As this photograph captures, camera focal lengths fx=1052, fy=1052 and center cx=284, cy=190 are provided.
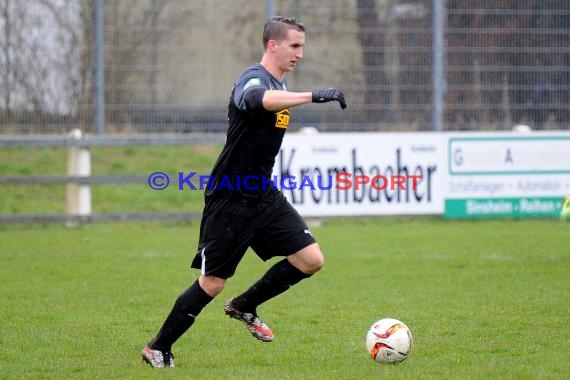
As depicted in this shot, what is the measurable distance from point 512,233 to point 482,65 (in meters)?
3.41

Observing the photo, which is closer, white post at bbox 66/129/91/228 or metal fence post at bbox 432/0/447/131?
white post at bbox 66/129/91/228

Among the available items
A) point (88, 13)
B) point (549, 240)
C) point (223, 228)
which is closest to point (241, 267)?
point (549, 240)

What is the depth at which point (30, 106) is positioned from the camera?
14992 millimetres

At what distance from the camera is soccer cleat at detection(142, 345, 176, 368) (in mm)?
5910

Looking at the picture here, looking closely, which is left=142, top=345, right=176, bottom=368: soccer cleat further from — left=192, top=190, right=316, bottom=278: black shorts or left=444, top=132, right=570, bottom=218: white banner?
left=444, top=132, right=570, bottom=218: white banner

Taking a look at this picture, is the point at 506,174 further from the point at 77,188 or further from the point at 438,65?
the point at 77,188

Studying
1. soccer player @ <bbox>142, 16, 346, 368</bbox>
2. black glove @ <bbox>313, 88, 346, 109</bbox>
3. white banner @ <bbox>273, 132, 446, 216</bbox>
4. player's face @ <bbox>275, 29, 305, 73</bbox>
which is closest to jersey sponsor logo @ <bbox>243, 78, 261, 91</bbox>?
soccer player @ <bbox>142, 16, 346, 368</bbox>

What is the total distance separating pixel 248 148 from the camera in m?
6.07

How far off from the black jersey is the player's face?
120mm

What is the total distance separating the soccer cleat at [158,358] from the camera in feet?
19.4

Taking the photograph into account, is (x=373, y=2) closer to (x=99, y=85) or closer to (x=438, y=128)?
(x=438, y=128)

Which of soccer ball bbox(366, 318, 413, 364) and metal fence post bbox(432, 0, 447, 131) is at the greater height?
metal fence post bbox(432, 0, 447, 131)

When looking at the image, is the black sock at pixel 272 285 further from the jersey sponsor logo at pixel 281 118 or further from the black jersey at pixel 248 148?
the jersey sponsor logo at pixel 281 118

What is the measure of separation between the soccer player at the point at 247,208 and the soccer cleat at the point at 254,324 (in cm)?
32
